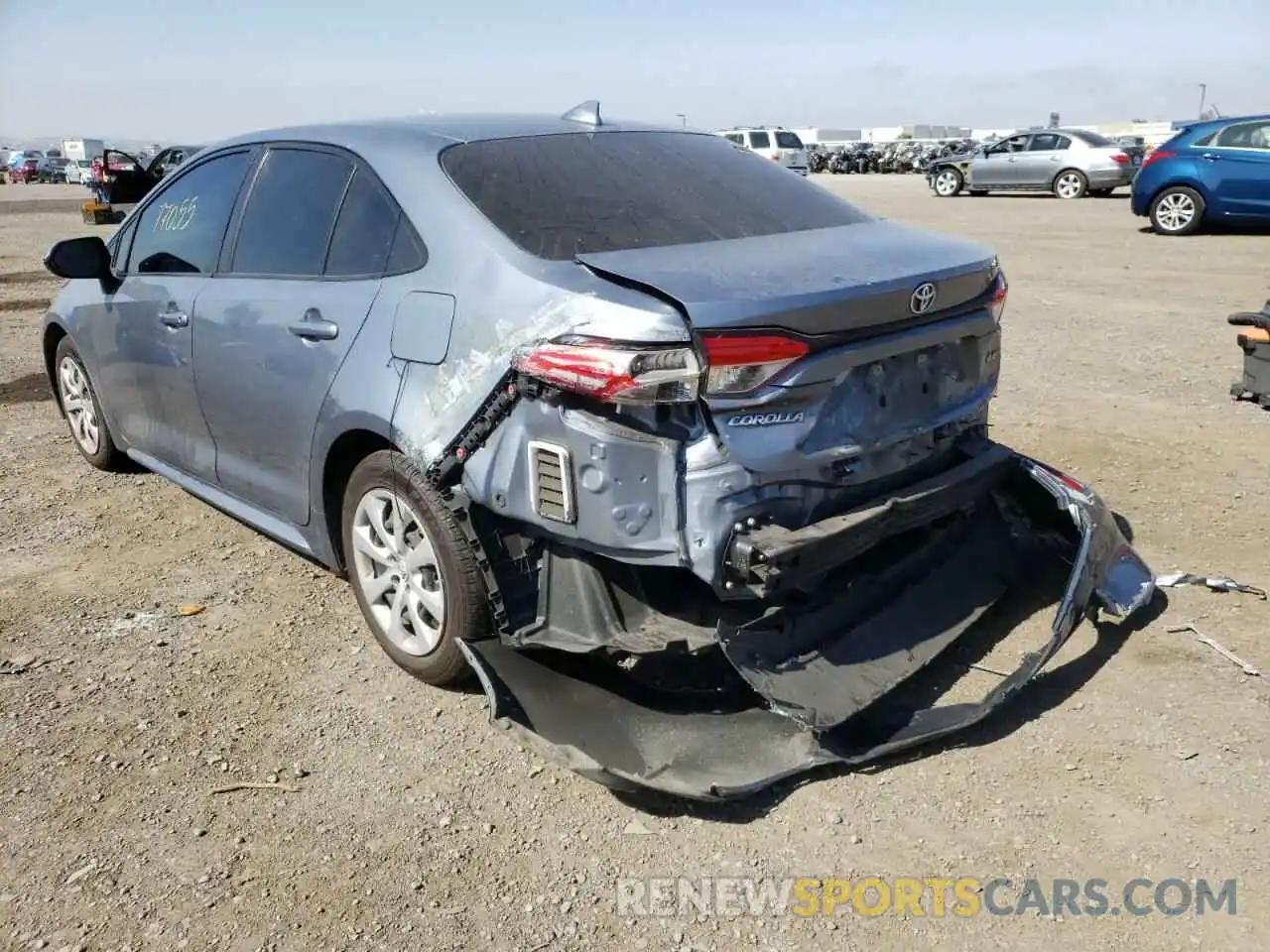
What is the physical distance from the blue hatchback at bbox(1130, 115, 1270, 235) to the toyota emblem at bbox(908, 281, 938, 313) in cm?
1317

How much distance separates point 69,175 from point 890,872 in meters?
58.2

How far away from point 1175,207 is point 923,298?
13.7 meters

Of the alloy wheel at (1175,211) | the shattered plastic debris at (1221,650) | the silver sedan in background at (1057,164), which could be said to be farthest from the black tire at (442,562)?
the silver sedan in background at (1057,164)

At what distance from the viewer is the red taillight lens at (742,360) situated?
2.59 m

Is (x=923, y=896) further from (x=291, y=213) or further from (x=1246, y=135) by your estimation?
(x=1246, y=135)

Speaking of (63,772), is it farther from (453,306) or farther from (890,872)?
(890,872)

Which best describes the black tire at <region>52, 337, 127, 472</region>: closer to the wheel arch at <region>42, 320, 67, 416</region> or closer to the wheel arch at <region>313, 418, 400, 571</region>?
the wheel arch at <region>42, 320, 67, 416</region>

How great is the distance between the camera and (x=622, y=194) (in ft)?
10.8

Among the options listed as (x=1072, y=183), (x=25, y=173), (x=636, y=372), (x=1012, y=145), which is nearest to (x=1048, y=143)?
(x=1012, y=145)

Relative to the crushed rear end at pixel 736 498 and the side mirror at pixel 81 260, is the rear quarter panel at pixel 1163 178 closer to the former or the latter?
the crushed rear end at pixel 736 498

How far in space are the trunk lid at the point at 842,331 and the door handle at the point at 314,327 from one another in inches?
39.4

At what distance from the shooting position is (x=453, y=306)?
3.02 m

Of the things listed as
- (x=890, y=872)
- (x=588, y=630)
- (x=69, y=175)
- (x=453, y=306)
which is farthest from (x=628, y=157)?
(x=69, y=175)

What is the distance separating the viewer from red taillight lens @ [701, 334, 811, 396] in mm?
2592
